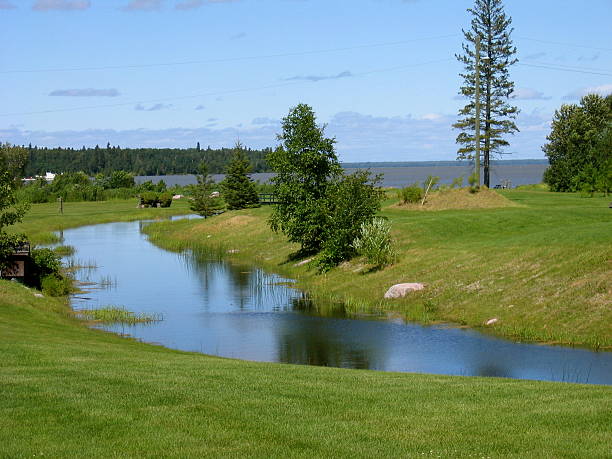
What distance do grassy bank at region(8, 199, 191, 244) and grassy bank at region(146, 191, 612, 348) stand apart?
97.4 feet

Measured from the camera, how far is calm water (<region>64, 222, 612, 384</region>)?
27.0 metres

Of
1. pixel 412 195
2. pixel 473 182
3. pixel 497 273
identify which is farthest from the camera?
pixel 412 195

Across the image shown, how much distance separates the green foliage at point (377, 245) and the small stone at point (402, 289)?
5248 millimetres

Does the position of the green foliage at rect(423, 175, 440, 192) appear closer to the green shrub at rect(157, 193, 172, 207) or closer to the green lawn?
the green lawn

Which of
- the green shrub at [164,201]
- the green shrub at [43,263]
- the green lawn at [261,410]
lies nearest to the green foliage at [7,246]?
the green shrub at [43,263]

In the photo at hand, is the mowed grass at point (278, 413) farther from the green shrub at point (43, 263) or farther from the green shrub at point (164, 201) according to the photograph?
the green shrub at point (164, 201)

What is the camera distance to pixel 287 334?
112 feet

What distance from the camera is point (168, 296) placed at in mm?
45625

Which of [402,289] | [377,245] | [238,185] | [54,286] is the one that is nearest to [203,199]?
[238,185]

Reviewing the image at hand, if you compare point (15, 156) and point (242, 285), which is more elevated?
point (15, 156)

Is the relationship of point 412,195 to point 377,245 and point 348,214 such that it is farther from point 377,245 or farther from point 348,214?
point 377,245

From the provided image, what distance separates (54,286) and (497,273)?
23832 millimetres

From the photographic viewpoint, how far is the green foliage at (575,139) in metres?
91.0

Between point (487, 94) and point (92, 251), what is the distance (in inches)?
1689
